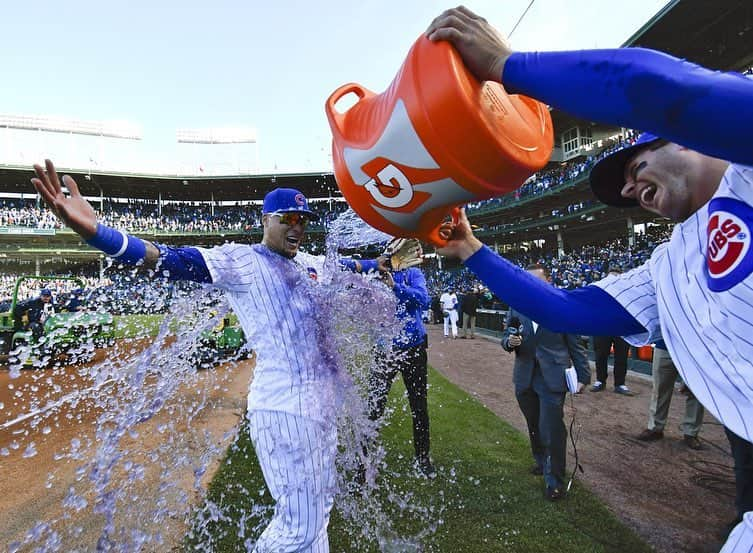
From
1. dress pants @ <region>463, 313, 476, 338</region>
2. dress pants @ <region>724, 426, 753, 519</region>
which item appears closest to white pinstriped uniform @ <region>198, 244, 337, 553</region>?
dress pants @ <region>724, 426, 753, 519</region>

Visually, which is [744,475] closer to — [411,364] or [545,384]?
[545,384]

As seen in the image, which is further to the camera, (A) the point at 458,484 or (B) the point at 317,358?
(A) the point at 458,484

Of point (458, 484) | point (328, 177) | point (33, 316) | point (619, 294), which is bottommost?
point (458, 484)

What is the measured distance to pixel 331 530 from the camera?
119 inches

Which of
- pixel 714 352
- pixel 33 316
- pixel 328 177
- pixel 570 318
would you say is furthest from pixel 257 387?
pixel 328 177

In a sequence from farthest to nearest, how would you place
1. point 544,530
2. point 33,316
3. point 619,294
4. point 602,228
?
point 602,228 → point 33,316 → point 544,530 → point 619,294

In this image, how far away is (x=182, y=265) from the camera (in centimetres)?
205

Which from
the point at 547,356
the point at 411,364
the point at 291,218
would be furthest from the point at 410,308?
the point at 291,218

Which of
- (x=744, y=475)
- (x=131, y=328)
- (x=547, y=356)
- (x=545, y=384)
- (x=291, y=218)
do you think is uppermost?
(x=291, y=218)

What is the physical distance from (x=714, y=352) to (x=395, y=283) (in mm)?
3001

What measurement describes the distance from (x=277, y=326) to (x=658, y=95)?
177 cm

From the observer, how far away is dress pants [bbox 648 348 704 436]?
470cm

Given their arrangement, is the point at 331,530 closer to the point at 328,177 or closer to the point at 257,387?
the point at 257,387

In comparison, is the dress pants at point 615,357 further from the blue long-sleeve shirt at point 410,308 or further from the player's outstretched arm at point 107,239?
the player's outstretched arm at point 107,239
